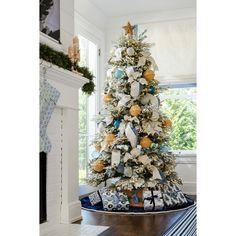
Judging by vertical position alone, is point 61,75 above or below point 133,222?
above

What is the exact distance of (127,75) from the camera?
448 cm

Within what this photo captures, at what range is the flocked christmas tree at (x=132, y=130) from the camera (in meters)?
4.27

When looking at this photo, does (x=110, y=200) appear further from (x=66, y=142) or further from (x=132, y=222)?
(x=66, y=142)

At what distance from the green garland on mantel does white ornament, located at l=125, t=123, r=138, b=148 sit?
0.68 meters

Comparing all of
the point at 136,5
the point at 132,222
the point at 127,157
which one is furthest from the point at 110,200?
the point at 136,5

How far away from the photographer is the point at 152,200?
417 centimetres

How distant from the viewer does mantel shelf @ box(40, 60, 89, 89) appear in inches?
114

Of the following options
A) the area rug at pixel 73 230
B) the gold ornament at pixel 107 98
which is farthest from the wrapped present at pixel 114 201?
the gold ornament at pixel 107 98

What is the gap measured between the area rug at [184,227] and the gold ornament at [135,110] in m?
1.23

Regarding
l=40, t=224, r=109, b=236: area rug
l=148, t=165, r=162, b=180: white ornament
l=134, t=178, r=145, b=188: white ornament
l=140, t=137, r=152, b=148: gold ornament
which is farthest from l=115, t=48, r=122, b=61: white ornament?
l=40, t=224, r=109, b=236: area rug

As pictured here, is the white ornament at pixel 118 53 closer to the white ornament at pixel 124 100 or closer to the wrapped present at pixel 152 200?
the white ornament at pixel 124 100

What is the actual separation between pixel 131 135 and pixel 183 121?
5.84ft
